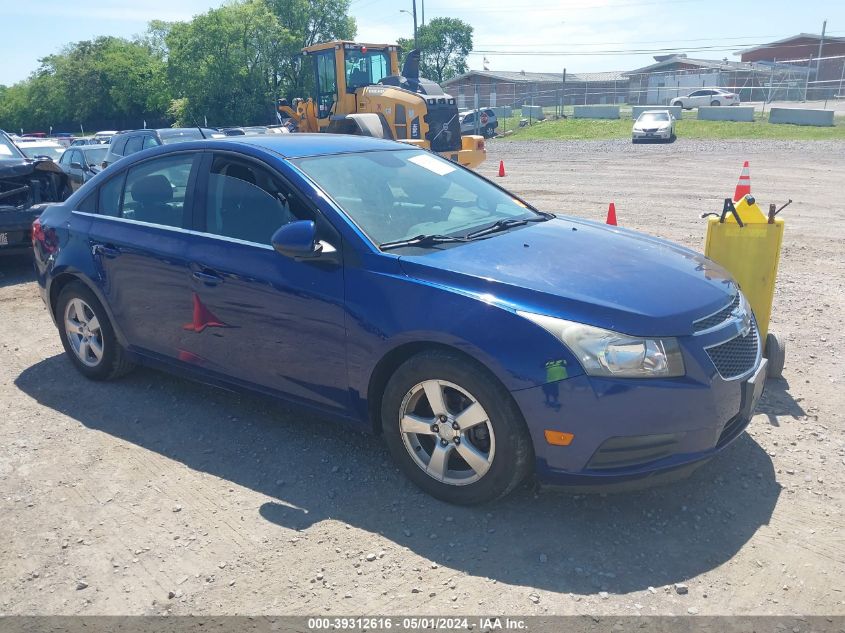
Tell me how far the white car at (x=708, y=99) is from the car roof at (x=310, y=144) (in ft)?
144

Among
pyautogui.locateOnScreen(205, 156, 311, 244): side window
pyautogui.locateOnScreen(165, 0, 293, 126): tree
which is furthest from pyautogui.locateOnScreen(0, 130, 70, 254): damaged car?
pyautogui.locateOnScreen(165, 0, 293, 126): tree

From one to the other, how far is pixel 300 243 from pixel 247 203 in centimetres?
77

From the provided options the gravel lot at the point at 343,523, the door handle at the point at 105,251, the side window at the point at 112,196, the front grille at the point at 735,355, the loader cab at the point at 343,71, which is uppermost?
the loader cab at the point at 343,71

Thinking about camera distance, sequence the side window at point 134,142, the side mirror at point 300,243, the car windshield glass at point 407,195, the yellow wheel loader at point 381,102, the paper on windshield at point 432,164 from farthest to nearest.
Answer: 1. the yellow wheel loader at point 381,102
2. the side window at point 134,142
3. the paper on windshield at point 432,164
4. the car windshield glass at point 407,195
5. the side mirror at point 300,243

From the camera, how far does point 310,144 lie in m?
4.54

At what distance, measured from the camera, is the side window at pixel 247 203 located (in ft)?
13.4

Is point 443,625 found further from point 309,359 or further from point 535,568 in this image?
point 309,359

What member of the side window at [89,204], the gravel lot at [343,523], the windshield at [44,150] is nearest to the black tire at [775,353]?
the gravel lot at [343,523]

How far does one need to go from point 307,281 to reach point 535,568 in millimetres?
1814

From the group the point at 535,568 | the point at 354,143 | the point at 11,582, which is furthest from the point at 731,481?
the point at 11,582

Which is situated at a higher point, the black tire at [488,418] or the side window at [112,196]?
the side window at [112,196]

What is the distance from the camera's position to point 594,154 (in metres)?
25.5

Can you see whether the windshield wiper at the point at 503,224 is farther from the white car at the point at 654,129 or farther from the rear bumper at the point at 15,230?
the white car at the point at 654,129

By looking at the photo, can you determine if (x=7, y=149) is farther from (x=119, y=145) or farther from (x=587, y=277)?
(x=587, y=277)
